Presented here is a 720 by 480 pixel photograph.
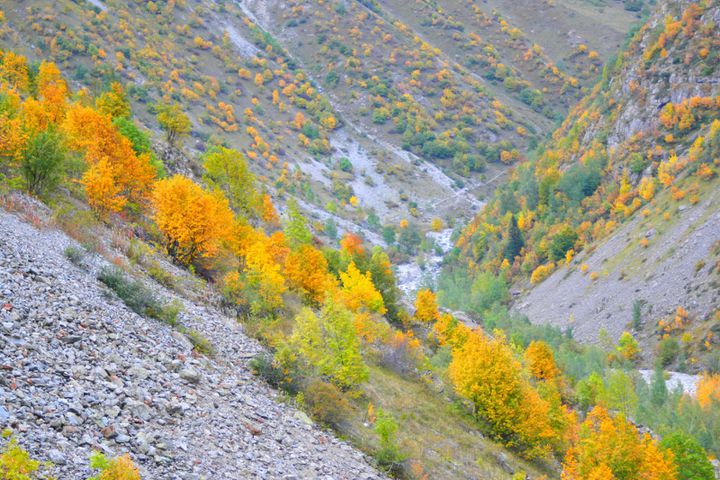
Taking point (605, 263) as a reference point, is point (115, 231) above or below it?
below

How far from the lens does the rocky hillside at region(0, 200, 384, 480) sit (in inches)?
582

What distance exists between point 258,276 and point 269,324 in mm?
4744

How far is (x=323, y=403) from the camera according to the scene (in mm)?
25703

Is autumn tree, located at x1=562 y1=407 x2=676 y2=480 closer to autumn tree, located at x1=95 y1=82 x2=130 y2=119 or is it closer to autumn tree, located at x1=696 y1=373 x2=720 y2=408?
autumn tree, located at x1=696 y1=373 x2=720 y2=408

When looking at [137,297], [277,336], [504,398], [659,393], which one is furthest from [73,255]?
[659,393]

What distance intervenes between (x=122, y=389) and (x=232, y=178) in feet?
154

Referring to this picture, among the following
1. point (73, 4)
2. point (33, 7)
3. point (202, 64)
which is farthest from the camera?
point (202, 64)

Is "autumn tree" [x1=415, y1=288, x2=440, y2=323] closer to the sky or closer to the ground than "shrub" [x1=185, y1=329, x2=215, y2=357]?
closer to the ground

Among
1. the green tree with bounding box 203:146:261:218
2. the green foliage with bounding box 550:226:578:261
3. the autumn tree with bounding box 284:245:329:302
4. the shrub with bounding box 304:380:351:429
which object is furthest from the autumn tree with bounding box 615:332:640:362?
the shrub with bounding box 304:380:351:429

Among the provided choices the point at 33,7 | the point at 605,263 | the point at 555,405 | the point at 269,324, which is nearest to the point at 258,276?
the point at 269,324

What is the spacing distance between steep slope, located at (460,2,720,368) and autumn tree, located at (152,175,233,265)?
278ft

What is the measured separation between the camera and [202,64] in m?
198

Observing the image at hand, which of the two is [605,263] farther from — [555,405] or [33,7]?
[33,7]

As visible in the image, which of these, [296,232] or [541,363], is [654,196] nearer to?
[541,363]
